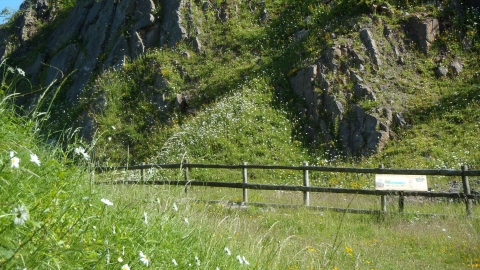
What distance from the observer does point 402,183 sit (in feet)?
44.0

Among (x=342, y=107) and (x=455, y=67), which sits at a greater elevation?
(x=455, y=67)

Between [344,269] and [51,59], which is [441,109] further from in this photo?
[51,59]

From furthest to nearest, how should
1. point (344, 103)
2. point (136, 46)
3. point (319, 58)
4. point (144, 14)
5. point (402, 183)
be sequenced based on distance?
1. point (144, 14)
2. point (136, 46)
3. point (319, 58)
4. point (344, 103)
5. point (402, 183)

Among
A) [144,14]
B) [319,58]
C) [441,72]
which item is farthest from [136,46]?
[441,72]

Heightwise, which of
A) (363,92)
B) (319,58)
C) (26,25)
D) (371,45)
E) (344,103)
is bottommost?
(344,103)

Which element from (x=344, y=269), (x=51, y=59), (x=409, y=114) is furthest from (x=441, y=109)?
(x=51, y=59)

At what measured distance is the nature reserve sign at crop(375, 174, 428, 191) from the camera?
13367 millimetres

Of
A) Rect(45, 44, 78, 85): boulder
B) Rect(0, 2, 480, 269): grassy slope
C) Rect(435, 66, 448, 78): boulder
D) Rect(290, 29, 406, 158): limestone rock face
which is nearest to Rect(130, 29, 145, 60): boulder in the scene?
Rect(0, 2, 480, 269): grassy slope

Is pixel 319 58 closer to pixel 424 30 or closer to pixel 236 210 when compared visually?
pixel 424 30

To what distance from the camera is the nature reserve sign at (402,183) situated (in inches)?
526

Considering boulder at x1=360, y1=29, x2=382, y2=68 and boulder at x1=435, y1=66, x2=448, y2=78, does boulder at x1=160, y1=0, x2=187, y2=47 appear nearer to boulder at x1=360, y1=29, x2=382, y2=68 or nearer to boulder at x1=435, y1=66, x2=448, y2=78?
boulder at x1=360, y1=29, x2=382, y2=68

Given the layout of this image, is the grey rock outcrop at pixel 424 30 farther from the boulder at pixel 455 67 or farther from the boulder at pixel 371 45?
the boulder at pixel 371 45

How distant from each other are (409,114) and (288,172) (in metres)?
4.88

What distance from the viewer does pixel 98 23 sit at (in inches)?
1293
